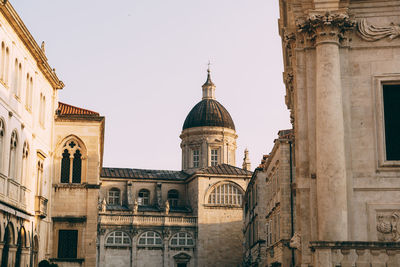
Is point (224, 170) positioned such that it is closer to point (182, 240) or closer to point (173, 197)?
point (173, 197)

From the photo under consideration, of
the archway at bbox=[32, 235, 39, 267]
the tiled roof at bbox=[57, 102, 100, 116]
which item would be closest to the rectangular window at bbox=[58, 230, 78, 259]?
the archway at bbox=[32, 235, 39, 267]

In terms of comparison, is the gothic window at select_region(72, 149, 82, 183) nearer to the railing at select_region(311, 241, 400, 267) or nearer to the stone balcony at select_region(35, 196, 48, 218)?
the stone balcony at select_region(35, 196, 48, 218)

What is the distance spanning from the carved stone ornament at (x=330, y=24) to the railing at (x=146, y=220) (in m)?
64.9

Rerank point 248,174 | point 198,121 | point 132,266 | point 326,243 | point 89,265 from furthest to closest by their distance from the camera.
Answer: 1. point 198,121
2. point 248,174
3. point 132,266
4. point 89,265
5. point 326,243

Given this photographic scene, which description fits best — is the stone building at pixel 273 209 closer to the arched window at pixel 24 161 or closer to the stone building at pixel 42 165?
the stone building at pixel 42 165

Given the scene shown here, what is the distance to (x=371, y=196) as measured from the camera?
20.5m

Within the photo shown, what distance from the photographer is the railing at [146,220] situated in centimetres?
8344

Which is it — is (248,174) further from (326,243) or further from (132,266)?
(326,243)

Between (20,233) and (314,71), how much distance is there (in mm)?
21546

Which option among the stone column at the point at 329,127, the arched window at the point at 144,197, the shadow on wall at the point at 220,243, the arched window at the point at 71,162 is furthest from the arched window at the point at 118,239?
the stone column at the point at 329,127

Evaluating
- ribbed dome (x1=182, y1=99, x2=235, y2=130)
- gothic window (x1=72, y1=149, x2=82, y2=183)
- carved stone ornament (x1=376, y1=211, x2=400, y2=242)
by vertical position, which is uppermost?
ribbed dome (x1=182, y1=99, x2=235, y2=130)

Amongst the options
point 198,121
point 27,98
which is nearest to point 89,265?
point 27,98

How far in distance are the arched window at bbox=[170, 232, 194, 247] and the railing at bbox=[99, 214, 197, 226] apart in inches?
52.1

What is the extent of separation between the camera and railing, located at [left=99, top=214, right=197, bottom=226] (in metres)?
83.4
